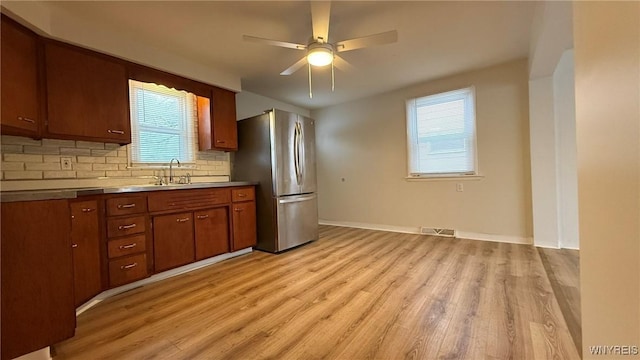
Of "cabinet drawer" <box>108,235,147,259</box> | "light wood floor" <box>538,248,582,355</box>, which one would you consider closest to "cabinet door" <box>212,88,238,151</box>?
"cabinet drawer" <box>108,235,147,259</box>

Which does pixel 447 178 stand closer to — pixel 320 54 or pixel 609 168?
pixel 320 54

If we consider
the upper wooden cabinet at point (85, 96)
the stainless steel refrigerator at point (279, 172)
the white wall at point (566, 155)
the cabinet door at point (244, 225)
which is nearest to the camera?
the upper wooden cabinet at point (85, 96)

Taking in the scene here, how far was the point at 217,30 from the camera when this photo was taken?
2412 millimetres

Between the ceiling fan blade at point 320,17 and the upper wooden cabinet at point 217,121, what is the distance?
172cm

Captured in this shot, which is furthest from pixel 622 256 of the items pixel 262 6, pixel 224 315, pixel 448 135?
pixel 448 135

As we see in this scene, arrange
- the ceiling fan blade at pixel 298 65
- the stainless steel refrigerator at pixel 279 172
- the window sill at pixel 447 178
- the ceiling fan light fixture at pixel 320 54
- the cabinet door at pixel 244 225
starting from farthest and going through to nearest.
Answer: the window sill at pixel 447 178, the stainless steel refrigerator at pixel 279 172, the cabinet door at pixel 244 225, the ceiling fan blade at pixel 298 65, the ceiling fan light fixture at pixel 320 54

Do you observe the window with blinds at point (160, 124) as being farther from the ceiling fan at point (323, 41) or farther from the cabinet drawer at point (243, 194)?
the ceiling fan at point (323, 41)

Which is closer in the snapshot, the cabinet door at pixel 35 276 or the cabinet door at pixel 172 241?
the cabinet door at pixel 35 276

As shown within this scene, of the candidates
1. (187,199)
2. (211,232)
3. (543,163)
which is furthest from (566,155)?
(187,199)

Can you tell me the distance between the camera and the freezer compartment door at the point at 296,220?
3301 millimetres

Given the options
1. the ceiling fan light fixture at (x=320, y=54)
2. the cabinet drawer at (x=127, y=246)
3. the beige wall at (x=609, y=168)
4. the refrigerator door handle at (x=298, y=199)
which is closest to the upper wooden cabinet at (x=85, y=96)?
the cabinet drawer at (x=127, y=246)

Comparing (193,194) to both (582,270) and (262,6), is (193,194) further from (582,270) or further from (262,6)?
(582,270)

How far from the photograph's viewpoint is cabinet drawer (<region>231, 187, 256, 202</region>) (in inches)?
124

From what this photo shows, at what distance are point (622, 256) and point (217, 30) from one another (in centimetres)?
292
